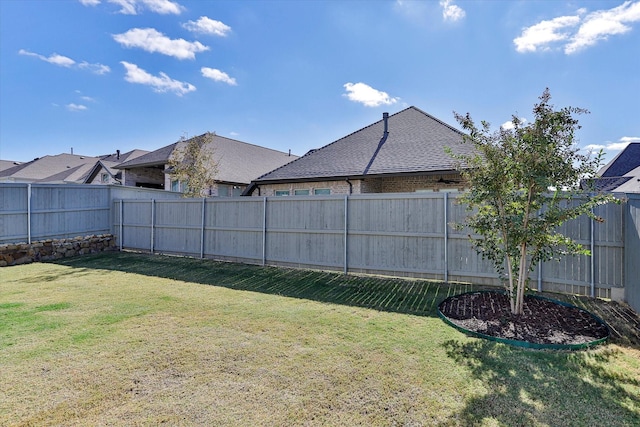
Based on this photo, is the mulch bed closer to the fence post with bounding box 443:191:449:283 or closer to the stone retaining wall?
the fence post with bounding box 443:191:449:283

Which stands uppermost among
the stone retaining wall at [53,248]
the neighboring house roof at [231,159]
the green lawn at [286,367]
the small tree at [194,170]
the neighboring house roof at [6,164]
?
the neighboring house roof at [6,164]

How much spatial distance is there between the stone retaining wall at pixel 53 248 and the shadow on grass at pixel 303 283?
871 mm

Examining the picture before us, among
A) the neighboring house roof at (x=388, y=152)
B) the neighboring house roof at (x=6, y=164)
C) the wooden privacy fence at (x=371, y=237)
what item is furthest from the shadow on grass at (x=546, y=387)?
the neighboring house roof at (x=6, y=164)

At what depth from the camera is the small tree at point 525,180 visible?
4055 mm

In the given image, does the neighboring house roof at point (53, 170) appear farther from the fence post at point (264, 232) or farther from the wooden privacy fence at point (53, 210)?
the fence post at point (264, 232)

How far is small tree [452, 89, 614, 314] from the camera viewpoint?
160 inches

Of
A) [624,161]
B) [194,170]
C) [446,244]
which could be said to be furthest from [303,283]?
[624,161]

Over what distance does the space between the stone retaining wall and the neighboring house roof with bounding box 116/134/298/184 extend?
20.3 ft

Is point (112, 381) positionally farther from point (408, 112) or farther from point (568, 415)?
point (408, 112)

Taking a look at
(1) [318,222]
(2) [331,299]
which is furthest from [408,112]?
(2) [331,299]

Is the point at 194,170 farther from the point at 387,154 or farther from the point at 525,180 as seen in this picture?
the point at 525,180

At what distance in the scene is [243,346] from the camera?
11.8 feet

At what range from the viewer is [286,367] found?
3.09 m

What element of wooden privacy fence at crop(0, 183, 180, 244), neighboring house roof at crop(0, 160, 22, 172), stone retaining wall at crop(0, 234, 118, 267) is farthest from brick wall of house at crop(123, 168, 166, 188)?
neighboring house roof at crop(0, 160, 22, 172)
